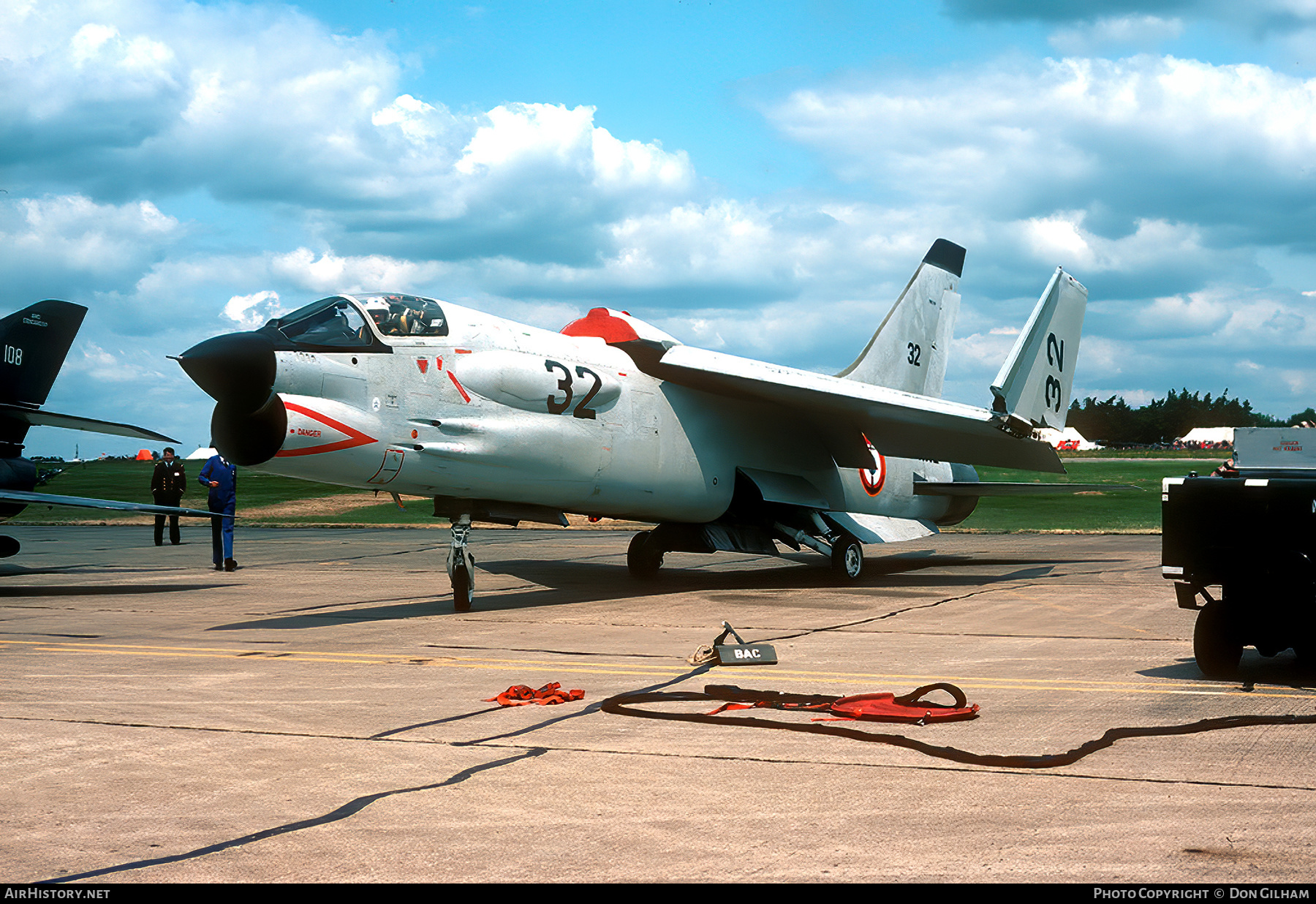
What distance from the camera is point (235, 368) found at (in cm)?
1023

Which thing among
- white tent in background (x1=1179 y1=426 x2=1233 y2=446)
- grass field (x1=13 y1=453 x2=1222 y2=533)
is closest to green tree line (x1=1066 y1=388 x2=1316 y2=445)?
white tent in background (x1=1179 y1=426 x2=1233 y2=446)

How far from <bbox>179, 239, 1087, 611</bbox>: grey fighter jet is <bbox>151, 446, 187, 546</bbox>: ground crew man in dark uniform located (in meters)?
14.4

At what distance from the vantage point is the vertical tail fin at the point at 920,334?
19797mm

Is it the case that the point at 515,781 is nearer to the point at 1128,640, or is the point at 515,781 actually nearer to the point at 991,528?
the point at 1128,640

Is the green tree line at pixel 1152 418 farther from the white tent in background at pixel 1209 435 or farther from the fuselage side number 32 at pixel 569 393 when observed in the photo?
the fuselage side number 32 at pixel 569 393

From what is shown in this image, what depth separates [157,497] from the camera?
89.4ft

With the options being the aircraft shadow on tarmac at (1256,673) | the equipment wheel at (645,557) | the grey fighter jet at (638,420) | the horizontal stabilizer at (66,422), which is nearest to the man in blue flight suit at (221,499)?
the horizontal stabilizer at (66,422)

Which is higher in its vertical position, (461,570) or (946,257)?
(946,257)

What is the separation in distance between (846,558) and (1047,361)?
4893 mm

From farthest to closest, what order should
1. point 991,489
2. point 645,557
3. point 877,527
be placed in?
point 991,489 → point 877,527 → point 645,557

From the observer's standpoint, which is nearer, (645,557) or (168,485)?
(645,557)

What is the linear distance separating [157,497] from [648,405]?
18147 mm

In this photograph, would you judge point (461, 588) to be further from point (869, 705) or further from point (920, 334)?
point (920, 334)

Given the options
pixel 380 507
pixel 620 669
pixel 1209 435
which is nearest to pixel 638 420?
pixel 620 669
